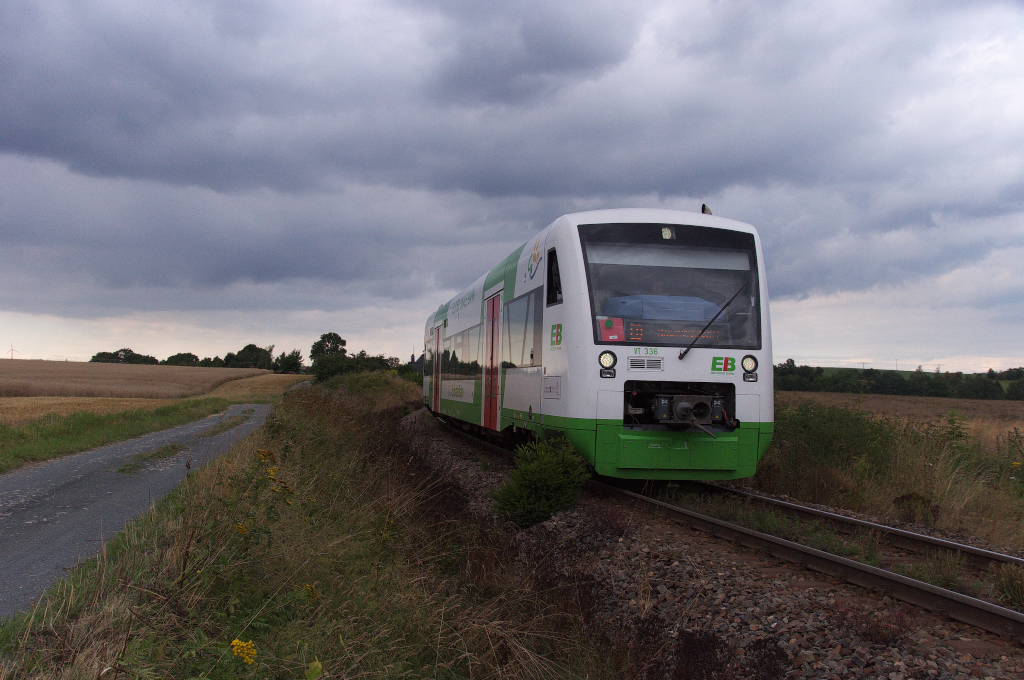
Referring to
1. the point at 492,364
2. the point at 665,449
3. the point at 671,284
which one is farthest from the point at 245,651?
the point at 492,364

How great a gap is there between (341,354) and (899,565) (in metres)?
57.4

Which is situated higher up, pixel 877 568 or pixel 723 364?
pixel 723 364

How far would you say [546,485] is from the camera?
8203 millimetres

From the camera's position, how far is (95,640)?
3646 mm

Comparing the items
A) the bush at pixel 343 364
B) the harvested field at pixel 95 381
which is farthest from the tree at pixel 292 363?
the bush at pixel 343 364

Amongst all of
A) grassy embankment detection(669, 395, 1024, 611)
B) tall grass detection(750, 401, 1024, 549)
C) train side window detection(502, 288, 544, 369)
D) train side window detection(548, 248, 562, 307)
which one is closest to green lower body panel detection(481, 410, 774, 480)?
grassy embankment detection(669, 395, 1024, 611)

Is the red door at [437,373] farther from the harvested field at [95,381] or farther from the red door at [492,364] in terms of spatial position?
the harvested field at [95,381]

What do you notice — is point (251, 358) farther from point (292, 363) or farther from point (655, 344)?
point (655, 344)

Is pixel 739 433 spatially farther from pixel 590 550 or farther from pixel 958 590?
pixel 958 590

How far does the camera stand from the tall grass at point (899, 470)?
28.6 feet

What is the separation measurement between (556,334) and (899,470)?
574 centimetres

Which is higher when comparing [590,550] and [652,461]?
[652,461]

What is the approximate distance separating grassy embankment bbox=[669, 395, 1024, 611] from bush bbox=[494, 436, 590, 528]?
1.49 metres

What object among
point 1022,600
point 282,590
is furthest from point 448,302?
point 1022,600
